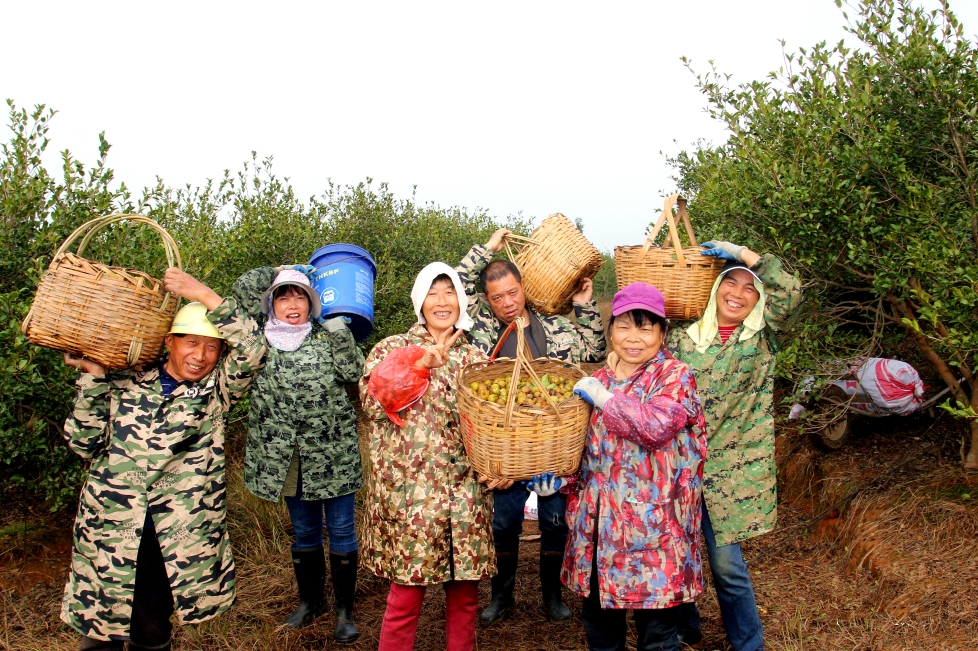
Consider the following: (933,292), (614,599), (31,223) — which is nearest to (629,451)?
(614,599)

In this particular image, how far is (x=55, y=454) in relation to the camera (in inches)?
131

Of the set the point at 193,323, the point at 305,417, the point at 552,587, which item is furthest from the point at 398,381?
the point at 552,587

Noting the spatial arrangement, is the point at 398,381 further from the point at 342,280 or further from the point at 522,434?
the point at 342,280

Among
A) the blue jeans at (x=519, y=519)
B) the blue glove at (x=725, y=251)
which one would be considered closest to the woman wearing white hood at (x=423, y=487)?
the blue jeans at (x=519, y=519)

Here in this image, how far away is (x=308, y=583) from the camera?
3.24 metres

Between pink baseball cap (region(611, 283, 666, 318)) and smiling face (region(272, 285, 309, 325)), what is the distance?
1482mm

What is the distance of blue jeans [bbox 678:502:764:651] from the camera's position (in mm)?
2674

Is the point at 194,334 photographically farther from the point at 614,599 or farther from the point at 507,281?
the point at 614,599

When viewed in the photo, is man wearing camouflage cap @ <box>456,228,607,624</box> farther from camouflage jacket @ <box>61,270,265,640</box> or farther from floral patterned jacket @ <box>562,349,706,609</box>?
camouflage jacket @ <box>61,270,265,640</box>

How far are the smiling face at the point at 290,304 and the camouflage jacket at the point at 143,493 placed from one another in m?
0.33

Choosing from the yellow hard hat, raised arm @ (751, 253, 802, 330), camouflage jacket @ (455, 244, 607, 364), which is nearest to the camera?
the yellow hard hat

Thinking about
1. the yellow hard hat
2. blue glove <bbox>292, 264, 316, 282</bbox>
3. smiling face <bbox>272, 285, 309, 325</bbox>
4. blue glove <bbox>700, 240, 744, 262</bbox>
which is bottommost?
the yellow hard hat

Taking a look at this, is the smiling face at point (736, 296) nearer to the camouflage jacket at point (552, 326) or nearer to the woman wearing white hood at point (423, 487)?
the camouflage jacket at point (552, 326)

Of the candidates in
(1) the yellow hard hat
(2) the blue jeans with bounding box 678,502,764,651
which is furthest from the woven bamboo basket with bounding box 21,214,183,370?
(2) the blue jeans with bounding box 678,502,764,651
